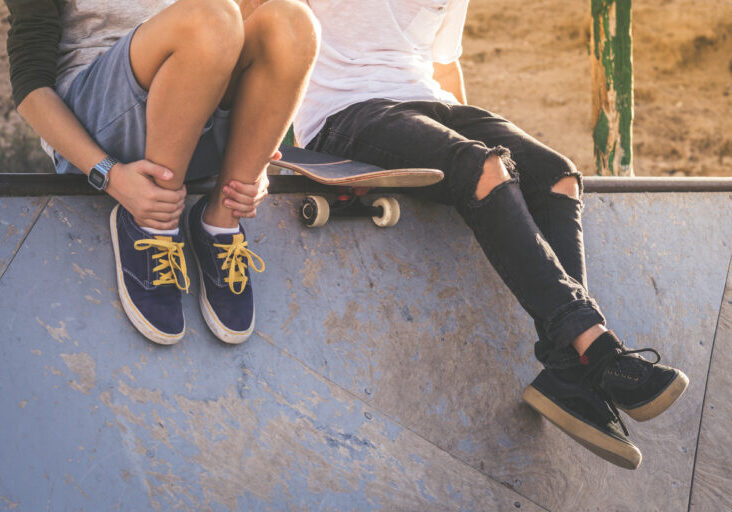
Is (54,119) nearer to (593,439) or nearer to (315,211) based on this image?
(315,211)

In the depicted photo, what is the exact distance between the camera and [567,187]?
2.08m

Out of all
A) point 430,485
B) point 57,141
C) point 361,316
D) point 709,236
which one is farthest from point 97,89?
point 709,236

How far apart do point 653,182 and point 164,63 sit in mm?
1865

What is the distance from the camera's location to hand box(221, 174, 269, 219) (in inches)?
67.9

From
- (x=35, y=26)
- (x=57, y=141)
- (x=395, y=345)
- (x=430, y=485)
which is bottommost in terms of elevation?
(x=430, y=485)

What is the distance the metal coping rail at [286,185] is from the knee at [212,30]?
1.53ft

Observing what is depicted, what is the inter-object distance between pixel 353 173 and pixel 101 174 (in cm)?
61

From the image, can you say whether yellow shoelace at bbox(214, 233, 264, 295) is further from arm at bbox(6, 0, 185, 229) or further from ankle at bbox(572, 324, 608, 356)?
ankle at bbox(572, 324, 608, 356)

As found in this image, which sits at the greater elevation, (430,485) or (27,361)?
(27,361)

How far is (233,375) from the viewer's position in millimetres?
1797

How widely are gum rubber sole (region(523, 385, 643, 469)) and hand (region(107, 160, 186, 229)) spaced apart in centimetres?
100

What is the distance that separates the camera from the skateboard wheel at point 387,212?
2.13 m

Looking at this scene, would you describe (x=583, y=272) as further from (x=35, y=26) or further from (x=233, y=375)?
(x=35, y=26)

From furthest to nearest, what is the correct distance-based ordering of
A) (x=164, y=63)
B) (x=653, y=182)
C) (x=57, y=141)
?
1. (x=653, y=182)
2. (x=57, y=141)
3. (x=164, y=63)
